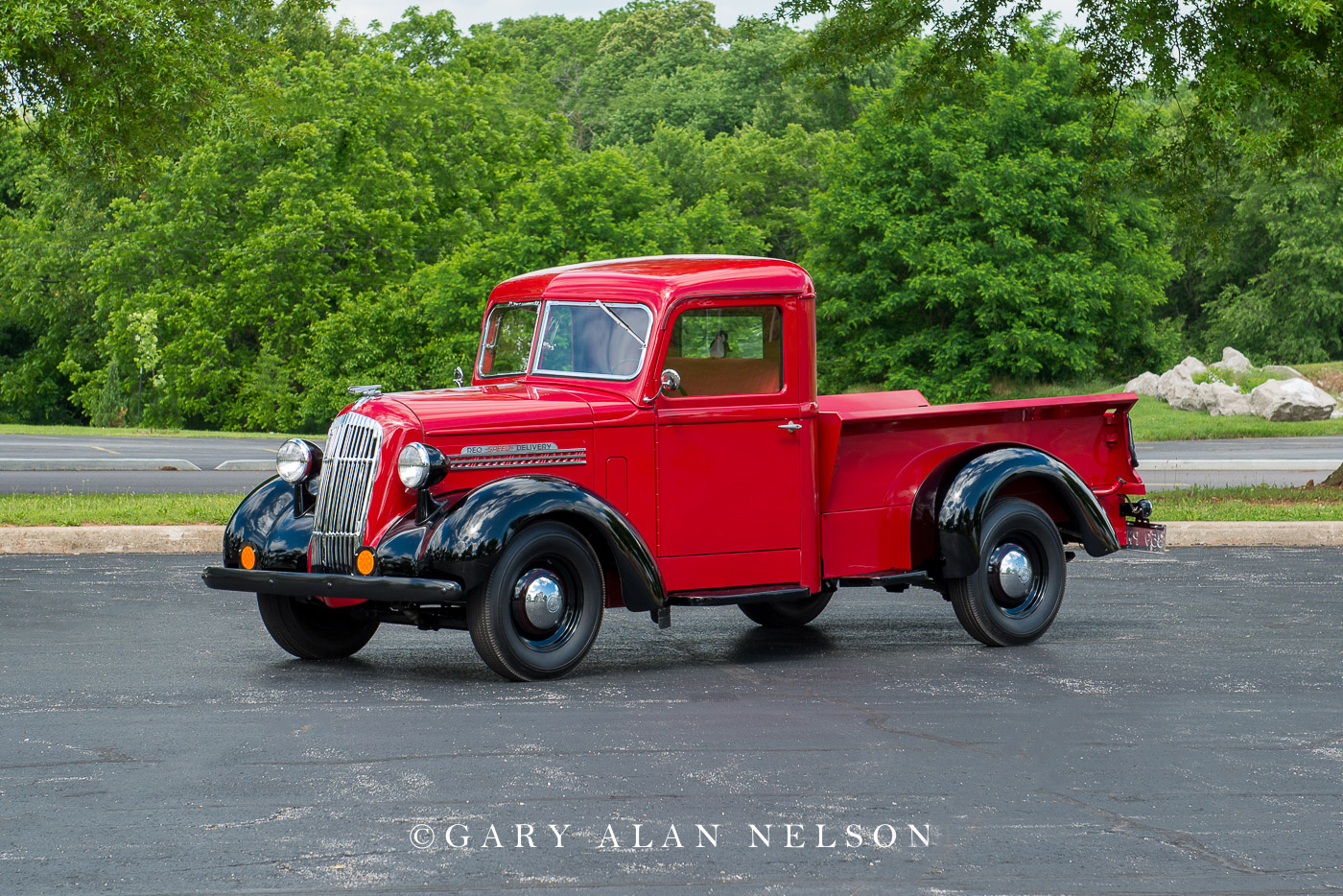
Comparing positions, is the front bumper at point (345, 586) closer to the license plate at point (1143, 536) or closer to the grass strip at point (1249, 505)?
the license plate at point (1143, 536)

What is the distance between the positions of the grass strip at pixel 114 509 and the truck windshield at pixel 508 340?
523cm

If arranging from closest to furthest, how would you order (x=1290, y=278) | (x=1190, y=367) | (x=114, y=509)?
(x=114, y=509) → (x=1190, y=367) → (x=1290, y=278)

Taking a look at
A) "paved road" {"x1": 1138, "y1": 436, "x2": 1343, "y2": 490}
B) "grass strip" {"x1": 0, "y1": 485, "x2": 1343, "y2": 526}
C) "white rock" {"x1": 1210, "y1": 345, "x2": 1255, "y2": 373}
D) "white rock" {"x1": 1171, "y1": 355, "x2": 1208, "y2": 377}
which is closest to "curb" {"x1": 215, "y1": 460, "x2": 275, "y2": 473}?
"grass strip" {"x1": 0, "y1": 485, "x2": 1343, "y2": 526}

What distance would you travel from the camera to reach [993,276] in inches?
1537

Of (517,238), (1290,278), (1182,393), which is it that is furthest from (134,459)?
(1290,278)

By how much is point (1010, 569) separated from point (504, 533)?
3.10m

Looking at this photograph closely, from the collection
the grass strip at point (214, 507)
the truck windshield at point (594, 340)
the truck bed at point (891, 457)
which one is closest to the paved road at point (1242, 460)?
the grass strip at point (214, 507)

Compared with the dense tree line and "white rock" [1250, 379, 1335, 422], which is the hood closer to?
the dense tree line

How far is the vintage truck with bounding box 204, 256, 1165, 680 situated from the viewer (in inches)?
283

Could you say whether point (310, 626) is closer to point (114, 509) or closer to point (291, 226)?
point (114, 509)

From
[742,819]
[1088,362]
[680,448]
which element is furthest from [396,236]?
[742,819]

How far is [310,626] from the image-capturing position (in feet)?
26.2

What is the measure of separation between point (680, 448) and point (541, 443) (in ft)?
2.57

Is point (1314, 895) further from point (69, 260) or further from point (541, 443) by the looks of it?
point (69, 260)
